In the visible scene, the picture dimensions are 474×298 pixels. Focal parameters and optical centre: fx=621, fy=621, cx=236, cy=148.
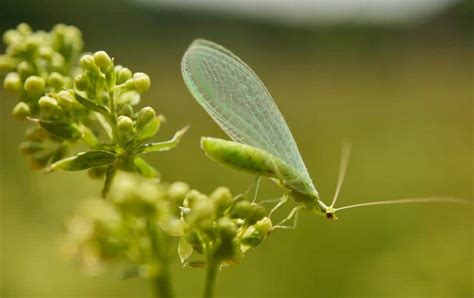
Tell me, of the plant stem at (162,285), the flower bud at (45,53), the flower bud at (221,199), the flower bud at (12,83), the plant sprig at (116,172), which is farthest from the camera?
the flower bud at (45,53)

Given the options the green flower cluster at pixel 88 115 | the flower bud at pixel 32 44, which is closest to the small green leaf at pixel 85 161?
the green flower cluster at pixel 88 115

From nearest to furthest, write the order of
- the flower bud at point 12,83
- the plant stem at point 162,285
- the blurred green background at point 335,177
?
1. the plant stem at point 162,285
2. the flower bud at point 12,83
3. the blurred green background at point 335,177

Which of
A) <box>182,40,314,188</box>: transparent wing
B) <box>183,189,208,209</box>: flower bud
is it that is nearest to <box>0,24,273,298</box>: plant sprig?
<box>183,189,208,209</box>: flower bud

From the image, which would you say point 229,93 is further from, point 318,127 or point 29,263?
point 318,127

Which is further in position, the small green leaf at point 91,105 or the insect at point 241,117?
the insect at point 241,117

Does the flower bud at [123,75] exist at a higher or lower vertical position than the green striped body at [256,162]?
higher

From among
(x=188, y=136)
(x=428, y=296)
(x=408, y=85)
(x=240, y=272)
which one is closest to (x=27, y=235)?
(x=240, y=272)

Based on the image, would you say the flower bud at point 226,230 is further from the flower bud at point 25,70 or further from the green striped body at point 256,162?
the flower bud at point 25,70

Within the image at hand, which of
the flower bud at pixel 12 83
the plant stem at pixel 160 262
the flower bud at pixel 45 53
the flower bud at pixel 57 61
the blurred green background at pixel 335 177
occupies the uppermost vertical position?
the flower bud at pixel 45 53
